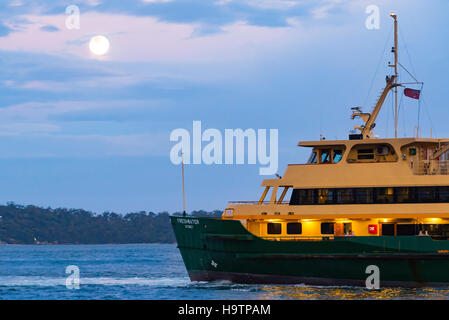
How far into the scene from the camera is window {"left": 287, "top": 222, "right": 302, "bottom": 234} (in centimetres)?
3055

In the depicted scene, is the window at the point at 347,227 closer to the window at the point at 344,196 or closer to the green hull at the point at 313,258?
the window at the point at 344,196

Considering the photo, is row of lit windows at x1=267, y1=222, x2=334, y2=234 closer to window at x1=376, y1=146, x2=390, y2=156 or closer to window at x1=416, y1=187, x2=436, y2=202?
window at x1=376, y1=146, x2=390, y2=156

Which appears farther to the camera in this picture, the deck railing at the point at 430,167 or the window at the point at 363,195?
the deck railing at the point at 430,167

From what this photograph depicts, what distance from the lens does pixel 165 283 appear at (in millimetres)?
35469

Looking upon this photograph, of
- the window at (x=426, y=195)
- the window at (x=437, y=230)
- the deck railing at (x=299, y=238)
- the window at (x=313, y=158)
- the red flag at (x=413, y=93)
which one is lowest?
the deck railing at (x=299, y=238)

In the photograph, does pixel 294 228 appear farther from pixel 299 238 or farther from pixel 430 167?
pixel 430 167

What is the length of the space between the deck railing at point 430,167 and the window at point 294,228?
4.63 m

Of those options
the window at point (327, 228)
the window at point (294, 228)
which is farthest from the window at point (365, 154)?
the window at point (294, 228)

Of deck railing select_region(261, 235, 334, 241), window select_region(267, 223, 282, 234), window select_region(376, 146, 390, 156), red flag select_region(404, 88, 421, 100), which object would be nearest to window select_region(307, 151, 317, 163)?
window select_region(376, 146, 390, 156)

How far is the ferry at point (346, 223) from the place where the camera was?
2895 cm

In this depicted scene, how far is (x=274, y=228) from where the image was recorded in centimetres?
3081

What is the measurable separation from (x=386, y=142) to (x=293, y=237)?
483 cm
